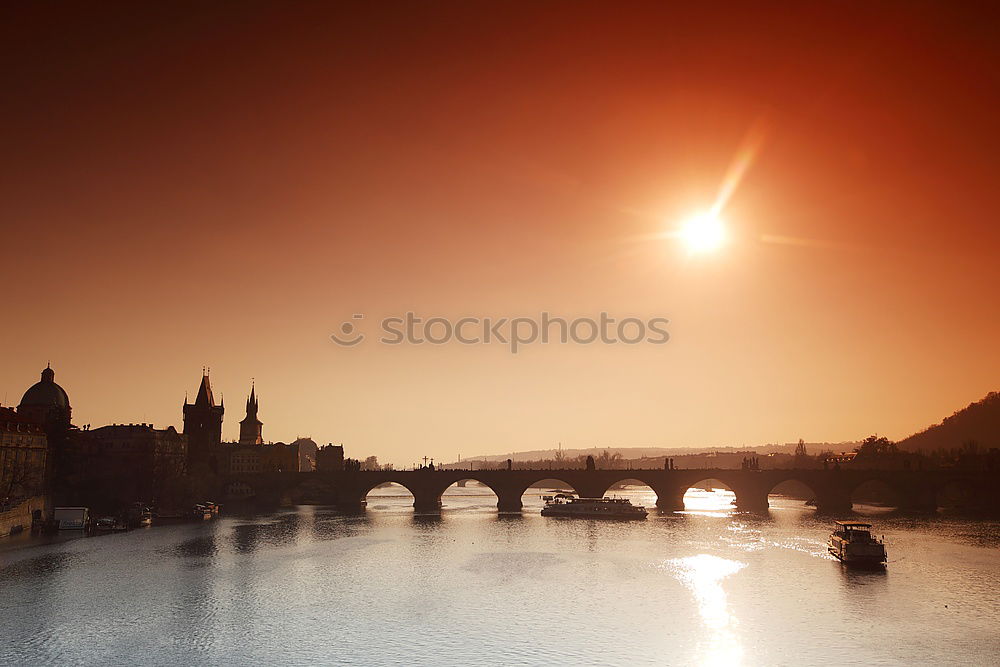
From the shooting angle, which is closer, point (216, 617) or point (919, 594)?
point (216, 617)

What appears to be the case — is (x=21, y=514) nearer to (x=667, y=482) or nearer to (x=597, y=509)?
(x=597, y=509)

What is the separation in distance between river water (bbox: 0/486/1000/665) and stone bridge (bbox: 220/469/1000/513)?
45.8 metres

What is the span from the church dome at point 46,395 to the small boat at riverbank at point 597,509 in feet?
304

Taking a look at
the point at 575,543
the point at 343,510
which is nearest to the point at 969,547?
the point at 575,543

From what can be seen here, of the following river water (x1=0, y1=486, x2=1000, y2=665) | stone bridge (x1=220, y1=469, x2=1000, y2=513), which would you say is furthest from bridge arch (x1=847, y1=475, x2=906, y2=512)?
river water (x1=0, y1=486, x2=1000, y2=665)

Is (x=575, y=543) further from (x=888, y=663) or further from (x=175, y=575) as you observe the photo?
(x=888, y=663)

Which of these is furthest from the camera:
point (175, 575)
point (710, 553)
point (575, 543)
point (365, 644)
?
point (575, 543)

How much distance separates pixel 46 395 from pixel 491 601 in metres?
131

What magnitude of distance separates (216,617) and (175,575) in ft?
53.8

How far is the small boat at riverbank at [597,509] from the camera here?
123 m

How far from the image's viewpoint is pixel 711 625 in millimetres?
45719

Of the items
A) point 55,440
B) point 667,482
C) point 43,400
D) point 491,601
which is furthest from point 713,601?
point 43,400

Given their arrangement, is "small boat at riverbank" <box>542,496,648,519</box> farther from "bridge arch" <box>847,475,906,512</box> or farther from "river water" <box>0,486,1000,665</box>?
"bridge arch" <box>847,475,906,512</box>

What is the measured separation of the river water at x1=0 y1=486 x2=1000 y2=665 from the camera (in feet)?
130
